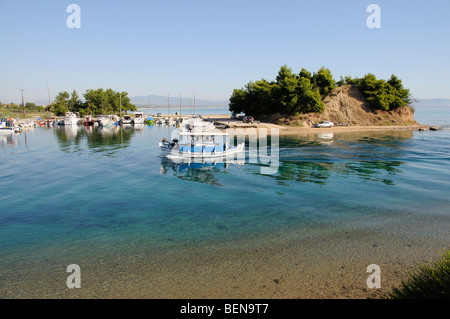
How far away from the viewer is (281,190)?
23.1 metres

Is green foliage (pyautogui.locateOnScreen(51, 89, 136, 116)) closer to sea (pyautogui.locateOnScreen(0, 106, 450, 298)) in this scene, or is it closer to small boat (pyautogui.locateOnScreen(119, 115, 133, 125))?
small boat (pyautogui.locateOnScreen(119, 115, 133, 125))

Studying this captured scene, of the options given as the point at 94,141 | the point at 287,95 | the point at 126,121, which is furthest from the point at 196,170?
the point at 126,121

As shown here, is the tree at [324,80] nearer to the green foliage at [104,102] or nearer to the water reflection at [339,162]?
the water reflection at [339,162]

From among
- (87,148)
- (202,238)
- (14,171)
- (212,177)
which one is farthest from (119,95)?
(202,238)

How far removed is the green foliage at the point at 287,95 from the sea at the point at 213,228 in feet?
163

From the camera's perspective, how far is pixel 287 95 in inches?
3110

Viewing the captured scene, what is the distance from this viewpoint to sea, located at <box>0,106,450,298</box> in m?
10.3

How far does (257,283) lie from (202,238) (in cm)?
451

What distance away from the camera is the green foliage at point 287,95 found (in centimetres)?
7781

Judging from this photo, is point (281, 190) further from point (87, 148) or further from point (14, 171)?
point (87, 148)

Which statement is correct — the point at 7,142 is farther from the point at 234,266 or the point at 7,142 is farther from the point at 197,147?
the point at 234,266

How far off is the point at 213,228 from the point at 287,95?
69.6 m

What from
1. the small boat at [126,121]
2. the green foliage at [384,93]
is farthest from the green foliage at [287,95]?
the small boat at [126,121]

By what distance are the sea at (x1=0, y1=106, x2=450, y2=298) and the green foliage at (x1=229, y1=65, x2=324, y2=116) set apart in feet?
163
